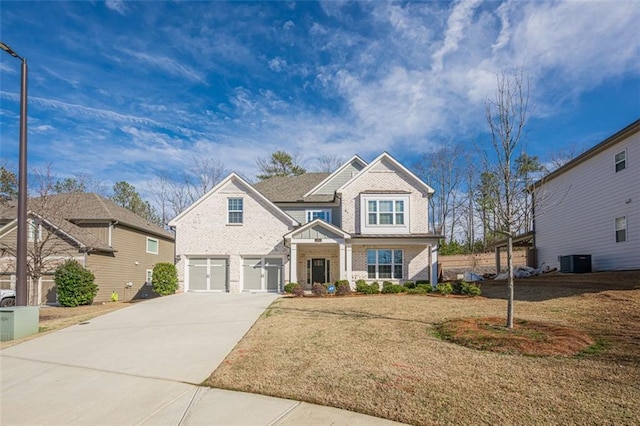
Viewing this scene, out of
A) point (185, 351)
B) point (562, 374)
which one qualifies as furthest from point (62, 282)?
point (562, 374)

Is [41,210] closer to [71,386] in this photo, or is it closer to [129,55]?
A: [129,55]

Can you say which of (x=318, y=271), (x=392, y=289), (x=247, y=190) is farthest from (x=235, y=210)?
(x=392, y=289)

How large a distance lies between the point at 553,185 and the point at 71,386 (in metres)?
25.0

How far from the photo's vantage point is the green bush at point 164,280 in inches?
811

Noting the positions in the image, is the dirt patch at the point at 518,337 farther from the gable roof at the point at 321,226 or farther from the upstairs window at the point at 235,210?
the upstairs window at the point at 235,210

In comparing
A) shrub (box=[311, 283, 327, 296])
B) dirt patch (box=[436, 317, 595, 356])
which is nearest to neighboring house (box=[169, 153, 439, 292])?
shrub (box=[311, 283, 327, 296])

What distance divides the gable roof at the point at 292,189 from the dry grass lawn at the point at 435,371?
14.6 meters

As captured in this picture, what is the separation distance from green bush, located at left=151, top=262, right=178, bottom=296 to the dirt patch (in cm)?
1548

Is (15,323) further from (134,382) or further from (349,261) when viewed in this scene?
(349,261)

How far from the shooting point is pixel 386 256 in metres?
22.4

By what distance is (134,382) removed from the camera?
20.8ft

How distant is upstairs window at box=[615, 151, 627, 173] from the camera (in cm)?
1713

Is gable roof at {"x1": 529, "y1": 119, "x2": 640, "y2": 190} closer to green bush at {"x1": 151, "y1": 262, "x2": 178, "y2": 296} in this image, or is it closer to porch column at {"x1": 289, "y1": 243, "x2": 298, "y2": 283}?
porch column at {"x1": 289, "y1": 243, "x2": 298, "y2": 283}

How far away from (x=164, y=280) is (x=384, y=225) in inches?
467
